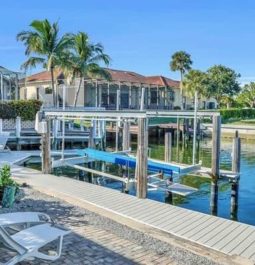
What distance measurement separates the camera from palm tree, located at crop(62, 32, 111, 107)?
3625 centimetres

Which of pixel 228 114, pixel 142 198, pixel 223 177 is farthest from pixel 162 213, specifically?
pixel 228 114

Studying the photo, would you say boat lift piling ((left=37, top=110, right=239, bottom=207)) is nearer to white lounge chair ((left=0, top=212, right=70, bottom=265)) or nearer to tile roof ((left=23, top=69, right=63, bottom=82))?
white lounge chair ((left=0, top=212, right=70, bottom=265))

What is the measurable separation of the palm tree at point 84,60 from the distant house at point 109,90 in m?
2.22

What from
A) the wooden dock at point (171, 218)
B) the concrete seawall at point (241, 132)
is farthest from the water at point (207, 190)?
the concrete seawall at point (241, 132)

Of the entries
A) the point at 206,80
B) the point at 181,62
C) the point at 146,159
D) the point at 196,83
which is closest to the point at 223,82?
the point at 206,80

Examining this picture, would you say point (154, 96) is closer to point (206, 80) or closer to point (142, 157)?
point (206, 80)

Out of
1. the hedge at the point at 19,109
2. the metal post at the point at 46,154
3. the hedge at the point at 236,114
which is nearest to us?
the metal post at the point at 46,154

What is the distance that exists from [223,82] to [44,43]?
4808cm

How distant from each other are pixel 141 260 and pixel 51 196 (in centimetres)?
494

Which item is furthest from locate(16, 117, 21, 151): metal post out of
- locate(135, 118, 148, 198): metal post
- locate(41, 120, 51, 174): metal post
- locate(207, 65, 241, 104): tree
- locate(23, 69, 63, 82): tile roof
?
locate(207, 65, 241, 104): tree

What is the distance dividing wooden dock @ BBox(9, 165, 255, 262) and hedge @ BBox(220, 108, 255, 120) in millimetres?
45645

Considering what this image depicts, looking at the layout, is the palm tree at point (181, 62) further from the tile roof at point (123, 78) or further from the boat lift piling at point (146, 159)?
the boat lift piling at point (146, 159)

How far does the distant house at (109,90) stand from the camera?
4350 centimetres

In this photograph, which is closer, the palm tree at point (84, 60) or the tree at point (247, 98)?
the palm tree at point (84, 60)
